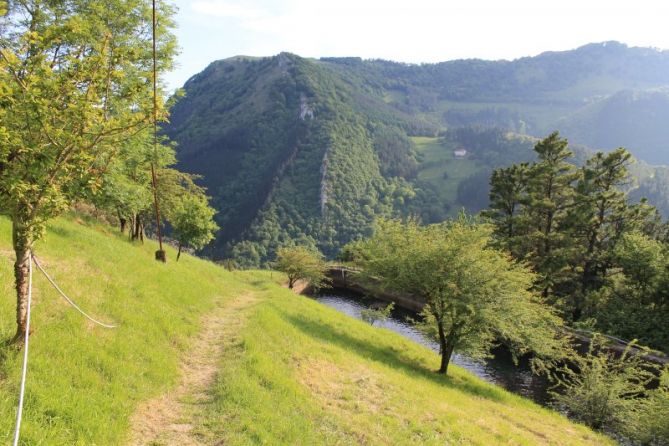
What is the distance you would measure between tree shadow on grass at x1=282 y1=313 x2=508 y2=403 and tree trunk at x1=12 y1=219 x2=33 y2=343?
535 inches

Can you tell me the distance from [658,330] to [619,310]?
12.8 feet

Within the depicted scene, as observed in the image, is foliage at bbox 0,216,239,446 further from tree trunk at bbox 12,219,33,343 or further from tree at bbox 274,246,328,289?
tree at bbox 274,246,328,289

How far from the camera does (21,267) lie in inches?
308

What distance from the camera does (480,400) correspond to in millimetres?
20609

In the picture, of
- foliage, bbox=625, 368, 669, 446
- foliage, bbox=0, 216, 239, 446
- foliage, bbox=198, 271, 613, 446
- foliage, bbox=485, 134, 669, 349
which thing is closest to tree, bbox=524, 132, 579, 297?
foliage, bbox=485, 134, 669, 349

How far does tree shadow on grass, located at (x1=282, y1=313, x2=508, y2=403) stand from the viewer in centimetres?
2142

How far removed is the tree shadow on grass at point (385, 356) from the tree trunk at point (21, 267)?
13.6 metres

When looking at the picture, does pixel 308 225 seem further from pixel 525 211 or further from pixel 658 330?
pixel 658 330

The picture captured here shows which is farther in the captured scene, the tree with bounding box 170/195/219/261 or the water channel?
the water channel

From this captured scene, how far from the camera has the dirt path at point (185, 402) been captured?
8383 millimetres

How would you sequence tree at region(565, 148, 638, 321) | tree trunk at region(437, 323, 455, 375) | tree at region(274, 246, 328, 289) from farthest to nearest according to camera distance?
tree at region(274, 246, 328, 289), tree at region(565, 148, 638, 321), tree trunk at region(437, 323, 455, 375)

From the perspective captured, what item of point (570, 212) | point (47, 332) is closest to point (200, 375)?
point (47, 332)

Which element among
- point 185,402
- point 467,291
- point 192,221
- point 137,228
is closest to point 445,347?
point 467,291

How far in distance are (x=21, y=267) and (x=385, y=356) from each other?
18.8 meters
